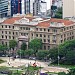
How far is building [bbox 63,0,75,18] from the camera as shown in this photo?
80.1 m

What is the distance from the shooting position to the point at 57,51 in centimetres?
5669

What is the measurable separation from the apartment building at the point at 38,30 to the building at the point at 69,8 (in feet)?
49.1

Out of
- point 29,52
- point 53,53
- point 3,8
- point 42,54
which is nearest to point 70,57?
point 53,53

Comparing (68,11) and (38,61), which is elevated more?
(68,11)

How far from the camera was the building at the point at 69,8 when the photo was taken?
80144 mm

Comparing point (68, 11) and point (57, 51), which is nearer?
point (57, 51)

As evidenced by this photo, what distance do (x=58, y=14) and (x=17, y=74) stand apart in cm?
A: 3831

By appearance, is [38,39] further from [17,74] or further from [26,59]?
[17,74]

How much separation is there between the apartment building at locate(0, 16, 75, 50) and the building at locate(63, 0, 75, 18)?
1498 cm

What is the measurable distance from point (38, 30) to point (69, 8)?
18.5 metres

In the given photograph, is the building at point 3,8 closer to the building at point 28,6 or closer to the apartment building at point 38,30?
the building at point 28,6

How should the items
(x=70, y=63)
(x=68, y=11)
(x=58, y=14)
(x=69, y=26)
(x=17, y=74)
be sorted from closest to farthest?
1. (x=17, y=74)
2. (x=70, y=63)
3. (x=69, y=26)
4. (x=68, y=11)
5. (x=58, y=14)

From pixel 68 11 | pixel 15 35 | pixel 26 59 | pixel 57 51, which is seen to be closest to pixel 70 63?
pixel 57 51

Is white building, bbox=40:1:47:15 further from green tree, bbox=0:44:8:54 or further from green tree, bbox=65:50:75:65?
green tree, bbox=65:50:75:65
